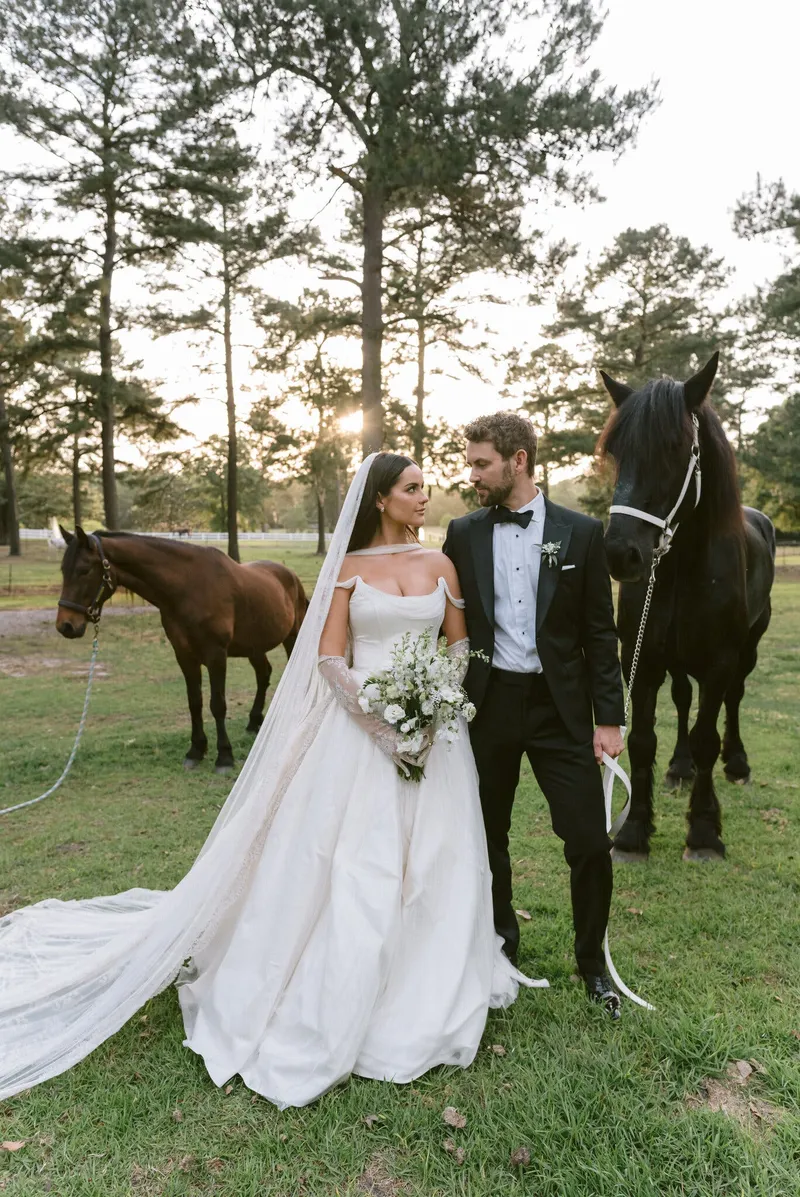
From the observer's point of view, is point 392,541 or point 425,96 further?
point 425,96

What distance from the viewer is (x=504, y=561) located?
3.28m

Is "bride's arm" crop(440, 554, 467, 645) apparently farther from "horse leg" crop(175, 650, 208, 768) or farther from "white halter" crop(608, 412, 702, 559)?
"horse leg" crop(175, 650, 208, 768)

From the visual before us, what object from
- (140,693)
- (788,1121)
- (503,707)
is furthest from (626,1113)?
(140,693)

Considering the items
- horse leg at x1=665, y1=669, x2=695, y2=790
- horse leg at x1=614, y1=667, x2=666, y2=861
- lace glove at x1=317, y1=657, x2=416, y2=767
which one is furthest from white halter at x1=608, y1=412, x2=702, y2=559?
horse leg at x1=665, y1=669, x2=695, y2=790

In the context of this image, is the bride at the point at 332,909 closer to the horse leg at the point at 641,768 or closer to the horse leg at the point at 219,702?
the horse leg at the point at 641,768

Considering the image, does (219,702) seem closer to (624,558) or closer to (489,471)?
(624,558)

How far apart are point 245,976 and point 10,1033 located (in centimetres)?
104

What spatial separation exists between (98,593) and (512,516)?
519 centimetres

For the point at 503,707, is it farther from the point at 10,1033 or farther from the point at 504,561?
the point at 10,1033

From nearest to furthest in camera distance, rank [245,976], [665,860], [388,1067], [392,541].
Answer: [388,1067], [245,976], [392,541], [665,860]

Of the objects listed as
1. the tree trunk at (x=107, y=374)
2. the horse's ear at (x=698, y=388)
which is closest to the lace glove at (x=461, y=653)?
the horse's ear at (x=698, y=388)

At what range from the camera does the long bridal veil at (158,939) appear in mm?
3100

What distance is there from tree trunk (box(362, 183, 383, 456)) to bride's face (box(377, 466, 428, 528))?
1056 centimetres

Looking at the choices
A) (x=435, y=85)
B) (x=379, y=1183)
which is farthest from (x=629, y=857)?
(x=435, y=85)
